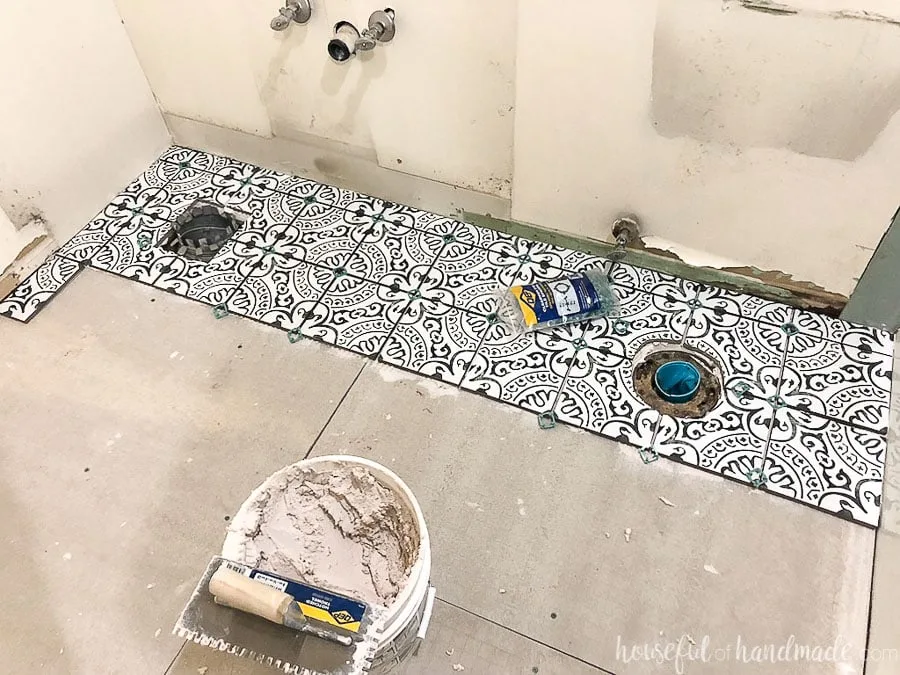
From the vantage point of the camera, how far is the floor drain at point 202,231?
56.1 inches

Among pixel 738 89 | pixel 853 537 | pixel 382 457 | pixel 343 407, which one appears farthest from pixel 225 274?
pixel 853 537

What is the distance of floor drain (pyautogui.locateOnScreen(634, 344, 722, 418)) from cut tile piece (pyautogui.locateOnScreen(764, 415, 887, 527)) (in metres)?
0.13

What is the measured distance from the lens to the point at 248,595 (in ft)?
2.39

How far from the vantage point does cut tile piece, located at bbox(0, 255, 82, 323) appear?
1.32m

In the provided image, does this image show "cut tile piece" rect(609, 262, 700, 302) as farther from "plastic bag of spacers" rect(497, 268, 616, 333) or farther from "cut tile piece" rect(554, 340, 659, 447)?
"cut tile piece" rect(554, 340, 659, 447)

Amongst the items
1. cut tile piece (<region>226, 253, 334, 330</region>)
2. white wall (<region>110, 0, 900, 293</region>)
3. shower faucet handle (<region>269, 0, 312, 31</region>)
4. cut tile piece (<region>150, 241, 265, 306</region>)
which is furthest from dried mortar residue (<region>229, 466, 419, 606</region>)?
shower faucet handle (<region>269, 0, 312, 31</region>)

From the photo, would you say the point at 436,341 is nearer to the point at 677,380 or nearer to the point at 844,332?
the point at 677,380

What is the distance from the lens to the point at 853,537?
989mm

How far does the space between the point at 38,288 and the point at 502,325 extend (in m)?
0.91

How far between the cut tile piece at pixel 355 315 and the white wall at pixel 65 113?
597 millimetres

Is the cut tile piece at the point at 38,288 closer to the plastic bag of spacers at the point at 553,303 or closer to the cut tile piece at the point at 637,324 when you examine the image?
the plastic bag of spacers at the point at 553,303

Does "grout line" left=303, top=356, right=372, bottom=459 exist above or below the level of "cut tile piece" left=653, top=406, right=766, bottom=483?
below

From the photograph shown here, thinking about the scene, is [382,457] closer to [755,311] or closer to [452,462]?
[452,462]

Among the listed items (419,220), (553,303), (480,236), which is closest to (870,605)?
(553,303)
